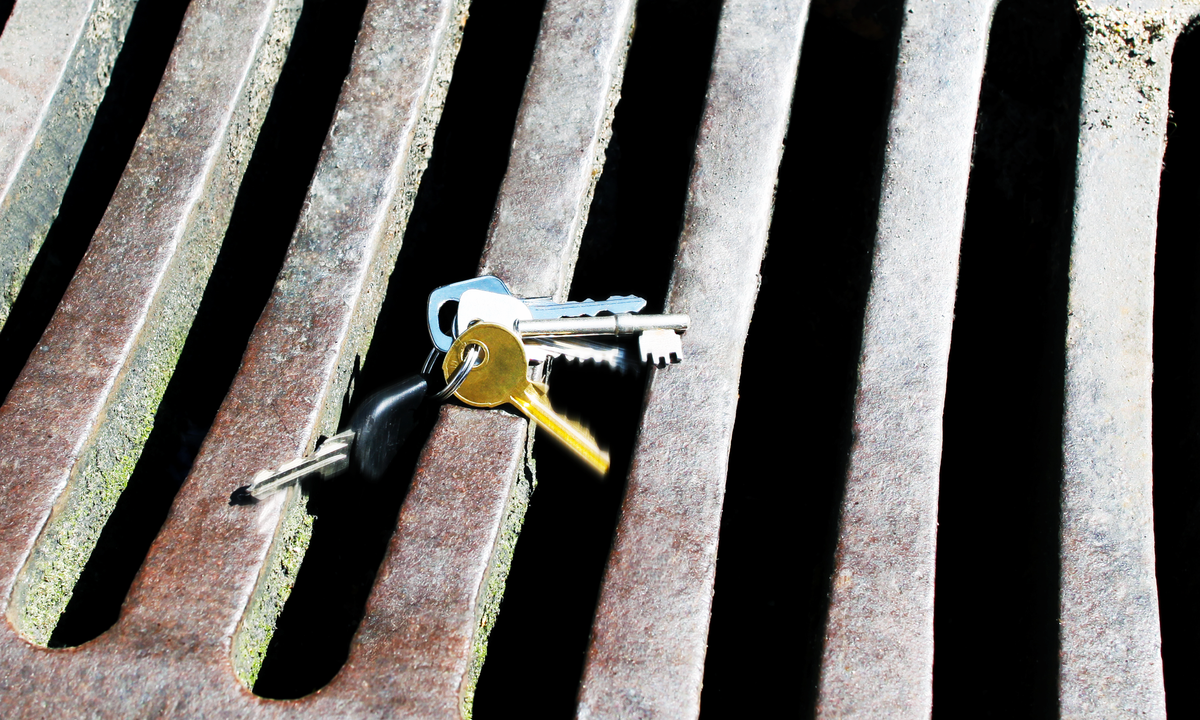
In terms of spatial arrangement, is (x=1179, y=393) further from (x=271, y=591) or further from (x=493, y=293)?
(x=271, y=591)

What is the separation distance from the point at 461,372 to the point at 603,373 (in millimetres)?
358

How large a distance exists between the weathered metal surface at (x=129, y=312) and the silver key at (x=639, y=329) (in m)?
0.76

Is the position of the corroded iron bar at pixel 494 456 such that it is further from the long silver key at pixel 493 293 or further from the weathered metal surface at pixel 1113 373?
the weathered metal surface at pixel 1113 373

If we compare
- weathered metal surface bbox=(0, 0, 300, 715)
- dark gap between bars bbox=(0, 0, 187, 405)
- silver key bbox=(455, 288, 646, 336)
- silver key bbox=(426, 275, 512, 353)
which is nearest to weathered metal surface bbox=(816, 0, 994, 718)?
silver key bbox=(455, 288, 646, 336)

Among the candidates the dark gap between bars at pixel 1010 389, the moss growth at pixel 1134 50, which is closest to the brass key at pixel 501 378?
the dark gap between bars at pixel 1010 389

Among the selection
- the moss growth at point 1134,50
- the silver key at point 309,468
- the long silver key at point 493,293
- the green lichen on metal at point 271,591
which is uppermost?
the moss growth at point 1134,50

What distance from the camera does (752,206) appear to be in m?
1.91

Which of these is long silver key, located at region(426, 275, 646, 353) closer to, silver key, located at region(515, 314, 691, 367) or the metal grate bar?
silver key, located at region(515, 314, 691, 367)

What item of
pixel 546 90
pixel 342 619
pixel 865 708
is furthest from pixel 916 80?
pixel 342 619

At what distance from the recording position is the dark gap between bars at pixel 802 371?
1.97m

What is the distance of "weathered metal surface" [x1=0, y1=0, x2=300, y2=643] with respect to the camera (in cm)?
167

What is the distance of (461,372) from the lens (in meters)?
1.70

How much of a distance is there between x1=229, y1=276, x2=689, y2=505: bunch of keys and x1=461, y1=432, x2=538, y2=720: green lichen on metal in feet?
0.39

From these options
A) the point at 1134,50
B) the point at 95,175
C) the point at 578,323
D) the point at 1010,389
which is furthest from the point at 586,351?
the point at 1134,50
